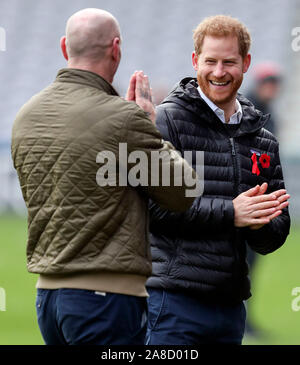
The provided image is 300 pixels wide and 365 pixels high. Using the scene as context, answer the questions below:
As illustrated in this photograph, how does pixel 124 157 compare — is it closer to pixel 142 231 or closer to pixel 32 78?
pixel 142 231

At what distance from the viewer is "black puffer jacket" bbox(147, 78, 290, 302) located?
3588 millimetres

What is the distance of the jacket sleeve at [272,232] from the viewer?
A: 380 cm

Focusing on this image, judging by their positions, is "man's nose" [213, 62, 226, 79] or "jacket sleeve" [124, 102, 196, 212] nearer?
"jacket sleeve" [124, 102, 196, 212]

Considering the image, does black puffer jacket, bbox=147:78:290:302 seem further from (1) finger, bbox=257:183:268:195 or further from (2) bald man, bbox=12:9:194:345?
(2) bald man, bbox=12:9:194:345

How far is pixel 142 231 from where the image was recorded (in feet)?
10.3

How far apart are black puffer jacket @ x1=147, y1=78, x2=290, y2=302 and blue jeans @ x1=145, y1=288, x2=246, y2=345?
5 centimetres

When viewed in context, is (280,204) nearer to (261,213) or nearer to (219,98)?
(261,213)

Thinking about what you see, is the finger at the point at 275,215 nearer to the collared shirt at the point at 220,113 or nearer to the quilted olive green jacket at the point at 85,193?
the collared shirt at the point at 220,113

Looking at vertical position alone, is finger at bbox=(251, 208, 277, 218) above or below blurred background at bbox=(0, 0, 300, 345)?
below

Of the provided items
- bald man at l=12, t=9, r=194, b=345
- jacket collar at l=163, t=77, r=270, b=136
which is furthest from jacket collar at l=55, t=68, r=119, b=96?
jacket collar at l=163, t=77, r=270, b=136

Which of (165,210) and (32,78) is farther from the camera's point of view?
(32,78)

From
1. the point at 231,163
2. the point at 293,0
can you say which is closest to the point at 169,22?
the point at 293,0

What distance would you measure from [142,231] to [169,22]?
66.3 feet

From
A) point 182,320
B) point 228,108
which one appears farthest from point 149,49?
point 182,320
